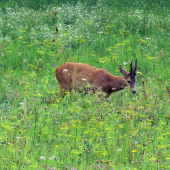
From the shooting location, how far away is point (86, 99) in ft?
19.9

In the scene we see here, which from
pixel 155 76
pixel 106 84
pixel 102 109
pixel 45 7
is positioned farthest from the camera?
pixel 45 7

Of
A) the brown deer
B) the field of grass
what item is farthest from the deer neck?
the field of grass

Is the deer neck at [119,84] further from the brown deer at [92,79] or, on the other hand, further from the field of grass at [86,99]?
the field of grass at [86,99]

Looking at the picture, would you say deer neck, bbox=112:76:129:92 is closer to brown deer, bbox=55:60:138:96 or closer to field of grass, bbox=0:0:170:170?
brown deer, bbox=55:60:138:96

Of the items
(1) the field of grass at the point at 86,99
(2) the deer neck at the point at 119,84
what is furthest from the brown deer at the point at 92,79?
(1) the field of grass at the point at 86,99

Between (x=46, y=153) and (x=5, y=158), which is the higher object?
(x=5, y=158)


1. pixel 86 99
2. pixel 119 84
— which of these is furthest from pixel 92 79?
pixel 86 99

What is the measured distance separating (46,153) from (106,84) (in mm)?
3552

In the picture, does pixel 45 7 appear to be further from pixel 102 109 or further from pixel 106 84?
pixel 102 109

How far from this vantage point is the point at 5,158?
3812 millimetres

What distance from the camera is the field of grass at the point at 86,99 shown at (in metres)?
4.28

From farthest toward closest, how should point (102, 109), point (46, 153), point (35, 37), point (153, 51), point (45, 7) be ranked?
1. point (45, 7)
2. point (35, 37)
3. point (153, 51)
4. point (102, 109)
5. point (46, 153)

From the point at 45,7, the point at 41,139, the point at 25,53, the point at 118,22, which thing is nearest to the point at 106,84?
the point at 41,139

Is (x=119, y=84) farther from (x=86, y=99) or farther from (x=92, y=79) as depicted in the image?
(x=86, y=99)
